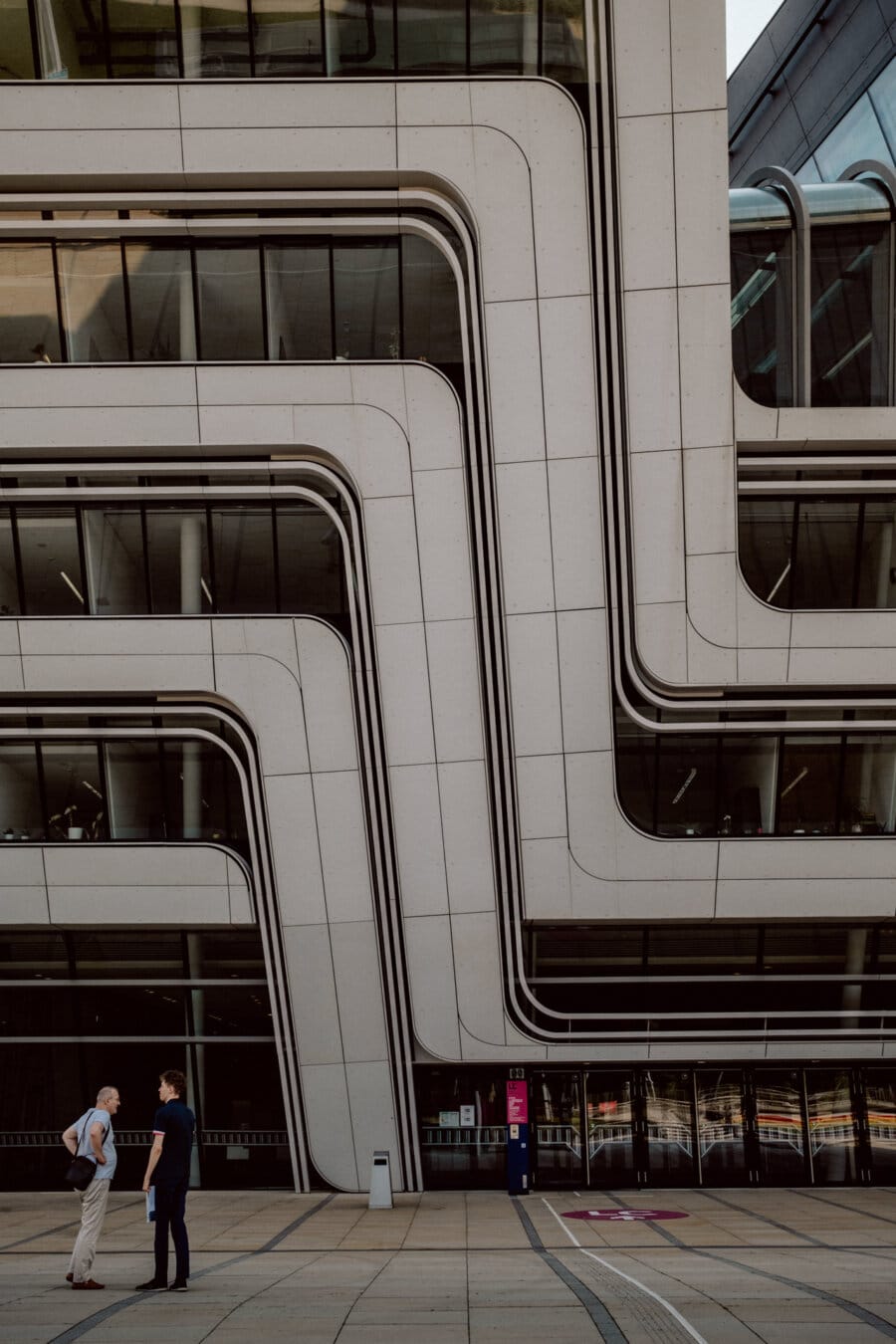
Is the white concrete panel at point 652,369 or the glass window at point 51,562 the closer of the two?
the white concrete panel at point 652,369

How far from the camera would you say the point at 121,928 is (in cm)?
2617

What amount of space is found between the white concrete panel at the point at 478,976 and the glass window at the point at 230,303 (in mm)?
11970

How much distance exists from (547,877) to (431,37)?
16181mm

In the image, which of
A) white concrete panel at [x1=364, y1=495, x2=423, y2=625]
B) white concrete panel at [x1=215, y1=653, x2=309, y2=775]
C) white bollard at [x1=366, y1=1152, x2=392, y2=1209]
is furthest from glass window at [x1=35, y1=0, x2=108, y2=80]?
white bollard at [x1=366, y1=1152, x2=392, y2=1209]

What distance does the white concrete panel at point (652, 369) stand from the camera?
2430 cm

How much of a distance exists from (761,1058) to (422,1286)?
48.8 feet

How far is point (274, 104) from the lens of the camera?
24.0 metres

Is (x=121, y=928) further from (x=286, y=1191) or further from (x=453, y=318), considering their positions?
(x=453, y=318)

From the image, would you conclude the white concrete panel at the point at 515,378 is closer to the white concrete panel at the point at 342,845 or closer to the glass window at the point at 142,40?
the white concrete panel at the point at 342,845

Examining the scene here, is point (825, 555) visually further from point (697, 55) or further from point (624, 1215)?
point (624, 1215)

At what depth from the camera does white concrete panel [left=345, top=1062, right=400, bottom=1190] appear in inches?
1006

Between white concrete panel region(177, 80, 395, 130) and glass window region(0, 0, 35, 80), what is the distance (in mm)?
3005

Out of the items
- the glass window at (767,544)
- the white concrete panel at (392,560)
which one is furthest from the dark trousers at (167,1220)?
the glass window at (767,544)

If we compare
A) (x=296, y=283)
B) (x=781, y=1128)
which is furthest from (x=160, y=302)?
(x=781, y=1128)
